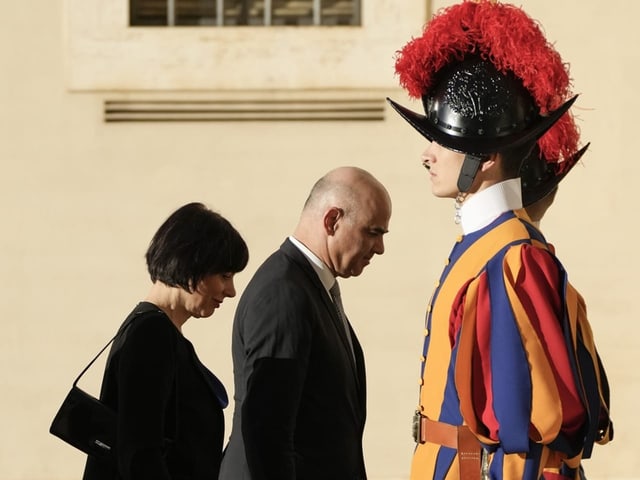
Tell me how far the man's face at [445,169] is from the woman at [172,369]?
0.78m

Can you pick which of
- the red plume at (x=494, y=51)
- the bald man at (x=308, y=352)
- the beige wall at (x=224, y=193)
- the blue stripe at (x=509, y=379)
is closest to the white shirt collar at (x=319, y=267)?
the bald man at (x=308, y=352)

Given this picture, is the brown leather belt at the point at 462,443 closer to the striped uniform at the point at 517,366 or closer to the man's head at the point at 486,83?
the striped uniform at the point at 517,366

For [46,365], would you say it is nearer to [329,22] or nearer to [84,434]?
[329,22]

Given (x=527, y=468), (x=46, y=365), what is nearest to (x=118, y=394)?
(x=527, y=468)

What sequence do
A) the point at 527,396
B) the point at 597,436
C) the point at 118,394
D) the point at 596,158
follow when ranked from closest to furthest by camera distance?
the point at 527,396, the point at 597,436, the point at 118,394, the point at 596,158

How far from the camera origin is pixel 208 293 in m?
4.58

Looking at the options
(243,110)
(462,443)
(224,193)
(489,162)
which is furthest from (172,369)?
(243,110)

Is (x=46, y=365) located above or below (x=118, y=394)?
below

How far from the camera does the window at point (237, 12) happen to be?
8.96 metres

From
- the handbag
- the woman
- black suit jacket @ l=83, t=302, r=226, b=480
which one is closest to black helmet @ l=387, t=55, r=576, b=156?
the woman

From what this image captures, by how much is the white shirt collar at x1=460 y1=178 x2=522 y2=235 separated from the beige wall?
472cm

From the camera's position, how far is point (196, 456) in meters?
4.39

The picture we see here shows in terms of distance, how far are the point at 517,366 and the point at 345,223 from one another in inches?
38.1

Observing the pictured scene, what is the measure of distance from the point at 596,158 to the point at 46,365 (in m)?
3.22
